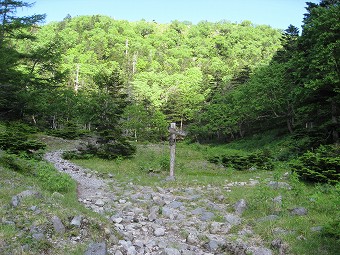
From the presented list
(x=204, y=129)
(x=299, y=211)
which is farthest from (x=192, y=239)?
(x=204, y=129)

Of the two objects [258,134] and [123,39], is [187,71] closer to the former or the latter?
[123,39]

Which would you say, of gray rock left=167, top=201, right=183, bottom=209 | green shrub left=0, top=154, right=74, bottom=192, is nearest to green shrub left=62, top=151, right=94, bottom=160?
green shrub left=0, top=154, right=74, bottom=192

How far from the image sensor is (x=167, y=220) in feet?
31.0

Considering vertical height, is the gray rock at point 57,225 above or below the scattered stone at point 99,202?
above

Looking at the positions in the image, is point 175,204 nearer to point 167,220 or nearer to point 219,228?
point 167,220

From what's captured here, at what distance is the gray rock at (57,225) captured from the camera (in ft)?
21.3

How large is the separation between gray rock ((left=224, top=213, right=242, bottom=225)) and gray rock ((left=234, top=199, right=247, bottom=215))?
515 millimetres

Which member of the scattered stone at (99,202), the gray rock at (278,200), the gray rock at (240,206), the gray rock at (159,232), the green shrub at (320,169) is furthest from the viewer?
the green shrub at (320,169)

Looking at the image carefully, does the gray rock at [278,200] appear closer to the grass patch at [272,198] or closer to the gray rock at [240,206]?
the grass patch at [272,198]

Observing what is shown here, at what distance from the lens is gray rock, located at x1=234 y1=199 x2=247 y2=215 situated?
33.3 feet

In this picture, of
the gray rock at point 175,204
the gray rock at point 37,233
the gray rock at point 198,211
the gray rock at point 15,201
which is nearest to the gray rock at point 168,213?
the gray rock at point 175,204

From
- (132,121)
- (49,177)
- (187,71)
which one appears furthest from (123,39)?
(49,177)

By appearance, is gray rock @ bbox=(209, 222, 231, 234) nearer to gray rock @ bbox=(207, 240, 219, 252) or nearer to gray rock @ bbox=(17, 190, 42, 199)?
gray rock @ bbox=(207, 240, 219, 252)

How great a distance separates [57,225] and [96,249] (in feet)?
3.76
